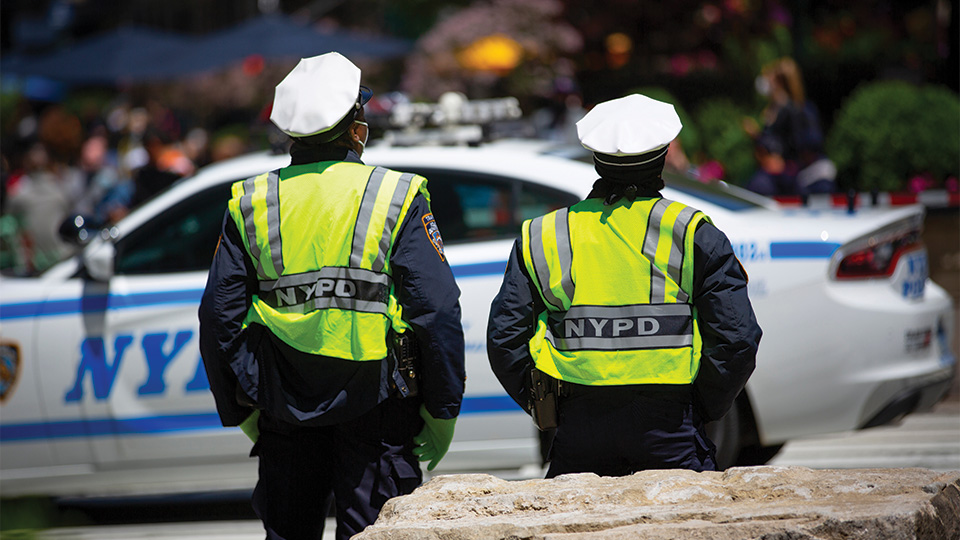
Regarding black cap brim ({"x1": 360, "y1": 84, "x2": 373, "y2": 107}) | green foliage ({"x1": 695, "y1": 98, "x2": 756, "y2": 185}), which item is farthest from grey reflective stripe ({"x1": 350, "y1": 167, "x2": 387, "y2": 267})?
green foliage ({"x1": 695, "y1": 98, "x2": 756, "y2": 185})

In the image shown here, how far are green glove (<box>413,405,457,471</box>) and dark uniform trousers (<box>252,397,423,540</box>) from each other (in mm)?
37

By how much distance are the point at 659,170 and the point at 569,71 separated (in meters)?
10.2

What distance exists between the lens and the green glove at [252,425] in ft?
11.2

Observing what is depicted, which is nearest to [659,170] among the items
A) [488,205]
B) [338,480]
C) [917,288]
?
[338,480]

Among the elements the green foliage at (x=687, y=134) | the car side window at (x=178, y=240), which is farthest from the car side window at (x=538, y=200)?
the green foliage at (x=687, y=134)

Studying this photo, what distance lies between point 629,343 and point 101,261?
300 centimetres

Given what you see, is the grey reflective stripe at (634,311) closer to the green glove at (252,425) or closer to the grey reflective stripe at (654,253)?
the grey reflective stripe at (654,253)

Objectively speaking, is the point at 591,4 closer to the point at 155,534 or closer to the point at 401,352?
the point at 155,534

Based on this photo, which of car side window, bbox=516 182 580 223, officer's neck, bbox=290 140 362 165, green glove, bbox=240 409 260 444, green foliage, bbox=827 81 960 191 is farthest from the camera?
green foliage, bbox=827 81 960 191

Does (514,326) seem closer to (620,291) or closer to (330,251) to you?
(620,291)

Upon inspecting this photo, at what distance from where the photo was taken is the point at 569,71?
13.0 meters

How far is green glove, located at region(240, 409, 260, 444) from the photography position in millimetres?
3400

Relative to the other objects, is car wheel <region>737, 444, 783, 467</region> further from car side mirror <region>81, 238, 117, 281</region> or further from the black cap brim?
car side mirror <region>81, 238, 117, 281</region>

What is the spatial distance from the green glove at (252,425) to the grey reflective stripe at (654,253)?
1.26 metres
